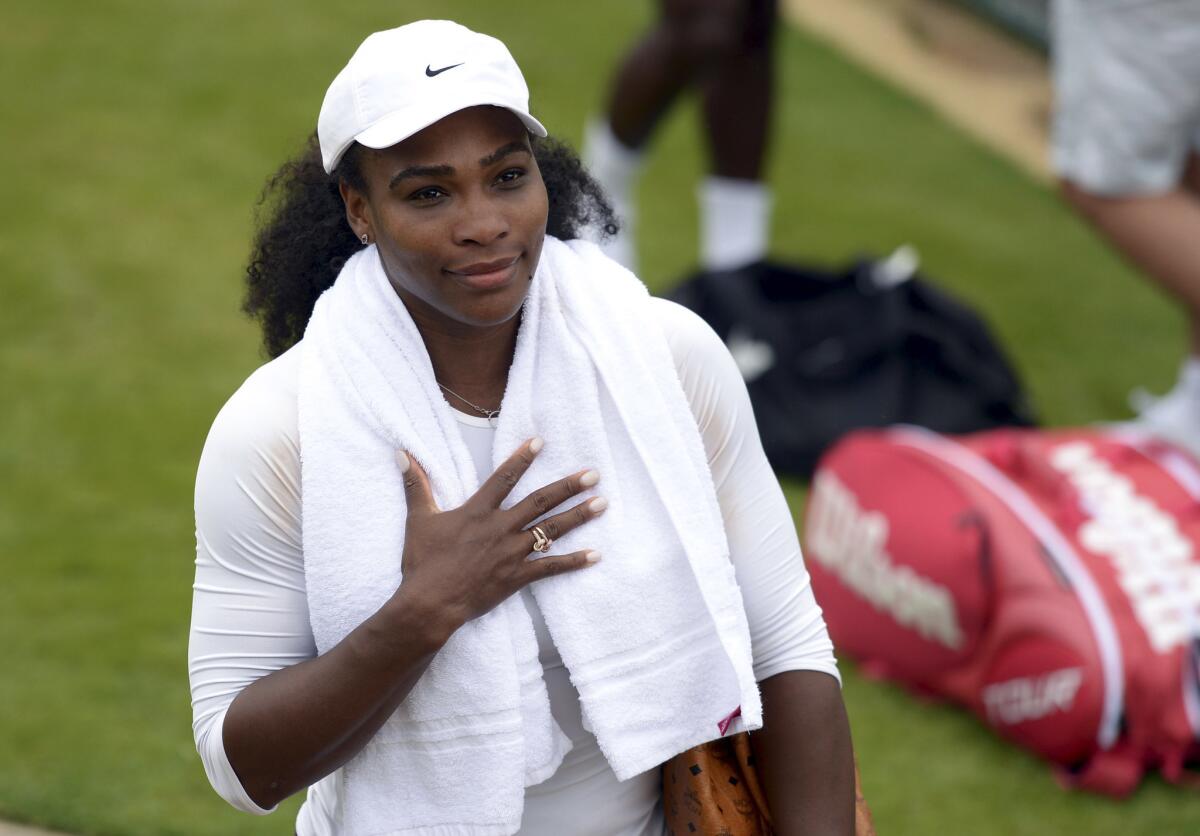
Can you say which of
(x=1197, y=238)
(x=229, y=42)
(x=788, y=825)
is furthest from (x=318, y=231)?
(x=229, y=42)

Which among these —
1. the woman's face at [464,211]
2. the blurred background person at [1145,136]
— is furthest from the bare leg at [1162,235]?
the woman's face at [464,211]

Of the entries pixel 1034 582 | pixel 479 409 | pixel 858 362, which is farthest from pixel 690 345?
pixel 858 362

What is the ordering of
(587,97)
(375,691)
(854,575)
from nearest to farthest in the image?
(375,691), (854,575), (587,97)

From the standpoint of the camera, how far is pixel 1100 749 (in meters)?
3.67

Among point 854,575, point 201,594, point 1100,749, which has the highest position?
point 201,594

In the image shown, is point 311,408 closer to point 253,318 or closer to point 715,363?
point 253,318

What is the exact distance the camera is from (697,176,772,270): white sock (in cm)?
549

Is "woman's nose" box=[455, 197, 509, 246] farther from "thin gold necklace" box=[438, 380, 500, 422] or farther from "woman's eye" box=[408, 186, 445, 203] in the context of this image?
"thin gold necklace" box=[438, 380, 500, 422]

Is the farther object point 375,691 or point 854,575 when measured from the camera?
point 854,575

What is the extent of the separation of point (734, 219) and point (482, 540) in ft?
12.0

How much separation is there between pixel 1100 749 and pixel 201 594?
2.37 metres

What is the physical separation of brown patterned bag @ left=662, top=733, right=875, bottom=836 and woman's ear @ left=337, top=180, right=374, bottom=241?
854 mm

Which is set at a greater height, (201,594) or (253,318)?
(253,318)

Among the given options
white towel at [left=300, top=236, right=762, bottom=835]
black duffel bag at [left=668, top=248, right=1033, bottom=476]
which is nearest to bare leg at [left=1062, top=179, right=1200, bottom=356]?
black duffel bag at [left=668, top=248, right=1033, bottom=476]
